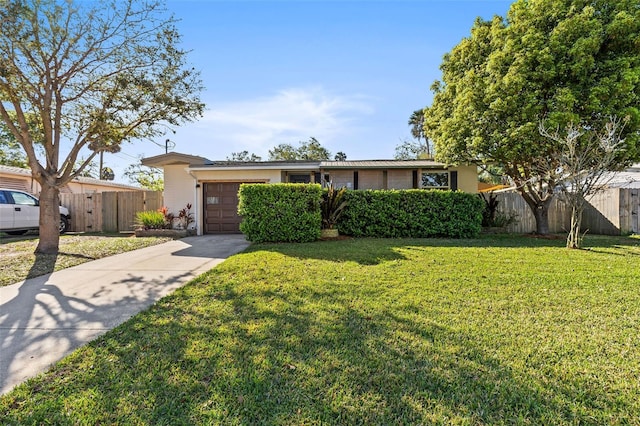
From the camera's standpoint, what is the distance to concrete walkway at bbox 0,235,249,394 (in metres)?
2.71

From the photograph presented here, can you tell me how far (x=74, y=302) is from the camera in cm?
404

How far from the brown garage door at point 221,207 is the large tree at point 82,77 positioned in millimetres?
3798

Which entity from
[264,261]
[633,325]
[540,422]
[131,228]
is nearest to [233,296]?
[264,261]

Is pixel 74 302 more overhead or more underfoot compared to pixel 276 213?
more underfoot

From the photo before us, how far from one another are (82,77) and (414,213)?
1004 centimetres

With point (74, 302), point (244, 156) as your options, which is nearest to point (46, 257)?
point (74, 302)

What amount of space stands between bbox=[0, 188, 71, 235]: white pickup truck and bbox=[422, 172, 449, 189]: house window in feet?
52.0

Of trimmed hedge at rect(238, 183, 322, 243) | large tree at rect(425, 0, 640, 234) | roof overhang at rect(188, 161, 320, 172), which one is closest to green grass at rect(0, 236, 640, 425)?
trimmed hedge at rect(238, 183, 322, 243)

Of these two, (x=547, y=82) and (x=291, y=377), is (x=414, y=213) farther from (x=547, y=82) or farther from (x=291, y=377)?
(x=291, y=377)

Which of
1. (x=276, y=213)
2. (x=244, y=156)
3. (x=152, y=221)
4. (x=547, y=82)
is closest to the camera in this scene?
(x=276, y=213)

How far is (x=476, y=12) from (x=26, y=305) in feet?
46.9

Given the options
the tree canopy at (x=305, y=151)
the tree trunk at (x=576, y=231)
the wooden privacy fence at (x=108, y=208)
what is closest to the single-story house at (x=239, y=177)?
the wooden privacy fence at (x=108, y=208)

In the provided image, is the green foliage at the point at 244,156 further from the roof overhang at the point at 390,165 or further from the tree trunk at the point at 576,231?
the tree trunk at the point at 576,231

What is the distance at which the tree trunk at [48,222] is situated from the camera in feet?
24.6
